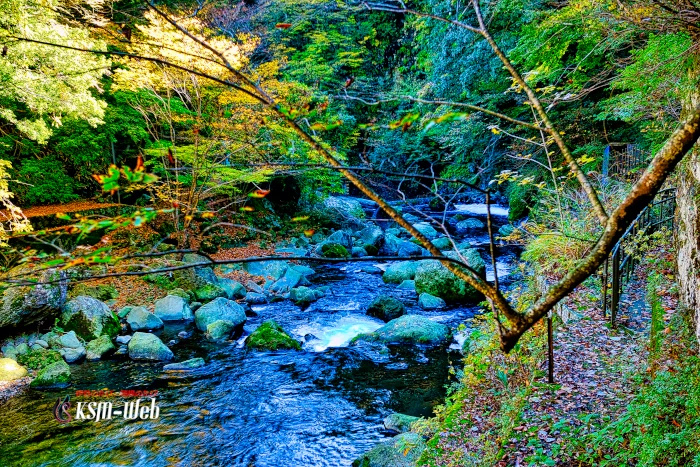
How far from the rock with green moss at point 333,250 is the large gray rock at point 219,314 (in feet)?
20.6

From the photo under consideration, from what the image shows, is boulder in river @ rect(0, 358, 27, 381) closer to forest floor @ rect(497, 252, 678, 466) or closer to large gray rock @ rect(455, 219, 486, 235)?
forest floor @ rect(497, 252, 678, 466)

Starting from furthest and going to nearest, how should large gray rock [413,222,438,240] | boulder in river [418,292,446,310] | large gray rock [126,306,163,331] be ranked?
large gray rock [413,222,438,240] → boulder in river [418,292,446,310] → large gray rock [126,306,163,331]

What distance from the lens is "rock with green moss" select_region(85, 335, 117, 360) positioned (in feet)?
27.5

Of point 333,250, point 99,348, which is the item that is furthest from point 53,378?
point 333,250

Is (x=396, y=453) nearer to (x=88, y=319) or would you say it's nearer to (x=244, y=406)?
(x=244, y=406)

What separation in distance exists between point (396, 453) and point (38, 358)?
23.1 ft

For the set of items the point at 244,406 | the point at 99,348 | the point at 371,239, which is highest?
the point at 371,239

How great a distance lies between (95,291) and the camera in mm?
10891

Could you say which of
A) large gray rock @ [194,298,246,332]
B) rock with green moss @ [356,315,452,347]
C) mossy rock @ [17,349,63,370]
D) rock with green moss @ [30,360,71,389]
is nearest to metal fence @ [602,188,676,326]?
rock with green moss @ [356,315,452,347]

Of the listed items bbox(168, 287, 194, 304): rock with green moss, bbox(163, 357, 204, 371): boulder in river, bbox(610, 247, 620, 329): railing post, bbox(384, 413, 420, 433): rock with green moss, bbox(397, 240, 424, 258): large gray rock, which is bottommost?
bbox(384, 413, 420, 433): rock with green moss

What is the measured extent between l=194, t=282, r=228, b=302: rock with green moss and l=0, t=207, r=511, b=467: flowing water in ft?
6.05

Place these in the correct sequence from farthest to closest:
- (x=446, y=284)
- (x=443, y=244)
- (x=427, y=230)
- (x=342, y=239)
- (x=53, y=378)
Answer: (x=427, y=230) → (x=342, y=239) → (x=443, y=244) → (x=446, y=284) → (x=53, y=378)

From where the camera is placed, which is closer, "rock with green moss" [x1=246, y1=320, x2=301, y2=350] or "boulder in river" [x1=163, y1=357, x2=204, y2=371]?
"boulder in river" [x1=163, y1=357, x2=204, y2=371]

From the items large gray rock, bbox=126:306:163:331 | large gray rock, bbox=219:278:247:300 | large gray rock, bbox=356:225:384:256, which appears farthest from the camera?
large gray rock, bbox=356:225:384:256
